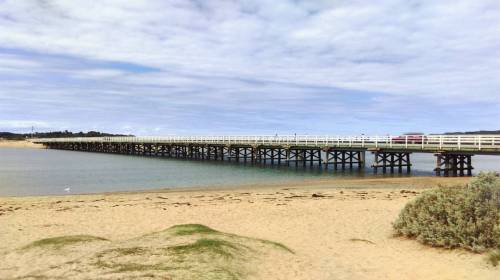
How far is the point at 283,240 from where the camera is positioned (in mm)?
A: 11445

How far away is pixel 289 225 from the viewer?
1352 centimetres

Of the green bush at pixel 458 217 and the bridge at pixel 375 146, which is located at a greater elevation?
the bridge at pixel 375 146

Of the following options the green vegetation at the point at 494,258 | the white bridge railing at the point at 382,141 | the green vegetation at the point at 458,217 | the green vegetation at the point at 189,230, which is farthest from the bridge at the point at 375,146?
the green vegetation at the point at 189,230

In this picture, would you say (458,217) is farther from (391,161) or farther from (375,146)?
(391,161)

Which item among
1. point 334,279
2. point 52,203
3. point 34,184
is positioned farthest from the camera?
point 34,184

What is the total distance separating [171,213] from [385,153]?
25.7m

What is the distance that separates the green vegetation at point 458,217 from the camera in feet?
32.1

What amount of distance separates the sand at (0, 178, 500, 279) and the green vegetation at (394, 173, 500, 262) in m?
0.28

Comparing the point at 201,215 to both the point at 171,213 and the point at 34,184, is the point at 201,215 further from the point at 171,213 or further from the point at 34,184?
the point at 34,184

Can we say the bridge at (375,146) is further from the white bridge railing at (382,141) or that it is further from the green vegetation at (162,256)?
the green vegetation at (162,256)

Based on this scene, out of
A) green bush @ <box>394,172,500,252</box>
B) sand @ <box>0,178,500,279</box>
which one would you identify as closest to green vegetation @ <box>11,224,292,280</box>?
sand @ <box>0,178,500,279</box>

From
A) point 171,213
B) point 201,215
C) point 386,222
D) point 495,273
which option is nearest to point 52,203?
point 171,213

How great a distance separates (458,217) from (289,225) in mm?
4791

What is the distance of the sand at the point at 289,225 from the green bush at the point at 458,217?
28 centimetres
